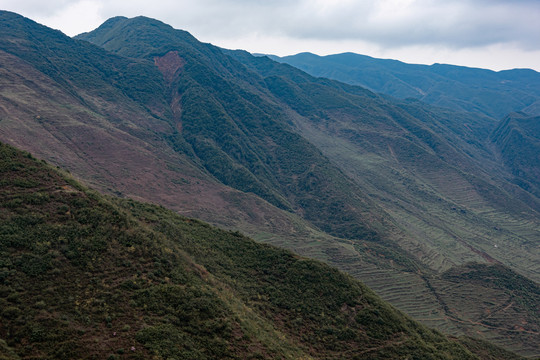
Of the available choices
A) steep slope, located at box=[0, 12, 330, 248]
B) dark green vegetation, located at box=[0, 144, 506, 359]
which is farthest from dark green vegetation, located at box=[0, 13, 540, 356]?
dark green vegetation, located at box=[0, 144, 506, 359]

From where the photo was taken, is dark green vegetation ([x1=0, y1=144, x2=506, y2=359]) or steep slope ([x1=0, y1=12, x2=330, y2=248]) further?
steep slope ([x1=0, y1=12, x2=330, y2=248])

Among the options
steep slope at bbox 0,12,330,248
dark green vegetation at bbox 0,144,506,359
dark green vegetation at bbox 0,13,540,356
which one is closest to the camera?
dark green vegetation at bbox 0,144,506,359

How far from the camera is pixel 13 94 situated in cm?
9656

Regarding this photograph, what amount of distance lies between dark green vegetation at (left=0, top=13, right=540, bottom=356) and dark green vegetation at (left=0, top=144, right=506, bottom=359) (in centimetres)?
3233

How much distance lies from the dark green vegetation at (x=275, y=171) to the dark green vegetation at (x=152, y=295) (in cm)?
3233

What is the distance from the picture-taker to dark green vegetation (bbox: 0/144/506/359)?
72.7ft

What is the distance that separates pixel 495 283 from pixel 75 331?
81.4 meters

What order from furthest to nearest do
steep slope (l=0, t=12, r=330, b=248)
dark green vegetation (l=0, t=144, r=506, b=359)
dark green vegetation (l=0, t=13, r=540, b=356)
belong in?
steep slope (l=0, t=12, r=330, b=248), dark green vegetation (l=0, t=13, r=540, b=356), dark green vegetation (l=0, t=144, r=506, b=359)

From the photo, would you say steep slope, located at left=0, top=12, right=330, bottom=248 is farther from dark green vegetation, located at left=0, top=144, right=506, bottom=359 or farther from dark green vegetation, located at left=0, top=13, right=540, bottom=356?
dark green vegetation, located at left=0, top=144, right=506, bottom=359

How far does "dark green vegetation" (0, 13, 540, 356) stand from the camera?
78438 millimetres

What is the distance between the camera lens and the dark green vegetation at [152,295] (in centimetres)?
2217

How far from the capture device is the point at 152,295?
27.1m

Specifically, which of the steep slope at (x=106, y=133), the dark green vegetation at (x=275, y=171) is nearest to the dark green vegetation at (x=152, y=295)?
the dark green vegetation at (x=275, y=171)

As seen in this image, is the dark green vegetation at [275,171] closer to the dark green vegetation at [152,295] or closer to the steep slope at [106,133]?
the steep slope at [106,133]
